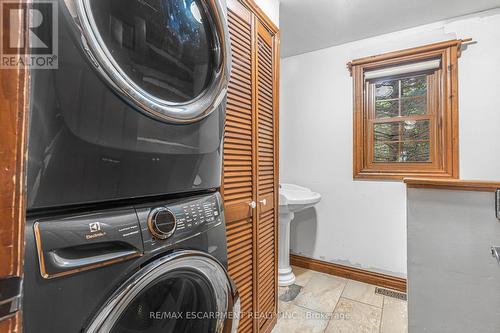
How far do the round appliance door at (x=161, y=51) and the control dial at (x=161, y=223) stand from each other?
0.76ft

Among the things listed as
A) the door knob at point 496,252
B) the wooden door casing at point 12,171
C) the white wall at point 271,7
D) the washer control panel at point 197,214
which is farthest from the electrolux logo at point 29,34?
the door knob at point 496,252

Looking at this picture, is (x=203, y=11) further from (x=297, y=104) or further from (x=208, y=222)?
(x=297, y=104)

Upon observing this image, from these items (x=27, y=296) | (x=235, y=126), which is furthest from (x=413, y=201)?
(x=27, y=296)

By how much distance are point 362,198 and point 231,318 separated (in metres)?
1.83

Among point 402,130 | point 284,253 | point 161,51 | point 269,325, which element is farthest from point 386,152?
point 161,51

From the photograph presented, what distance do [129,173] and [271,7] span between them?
5.10 feet

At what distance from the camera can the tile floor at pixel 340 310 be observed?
160cm

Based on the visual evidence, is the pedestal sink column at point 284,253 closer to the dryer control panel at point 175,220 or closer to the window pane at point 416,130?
the window pane at point 416,130

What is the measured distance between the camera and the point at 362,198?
7.42 feet

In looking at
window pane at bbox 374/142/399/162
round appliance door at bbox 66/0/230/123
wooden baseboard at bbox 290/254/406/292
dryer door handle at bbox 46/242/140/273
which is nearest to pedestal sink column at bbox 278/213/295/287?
wooden baseboard at bbox 290/254/406/292

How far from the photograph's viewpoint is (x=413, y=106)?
7.00 feet

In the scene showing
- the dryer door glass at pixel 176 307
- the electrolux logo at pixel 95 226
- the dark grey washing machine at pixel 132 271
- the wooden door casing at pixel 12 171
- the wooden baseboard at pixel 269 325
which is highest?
the wooden door casing at pixel 12 171

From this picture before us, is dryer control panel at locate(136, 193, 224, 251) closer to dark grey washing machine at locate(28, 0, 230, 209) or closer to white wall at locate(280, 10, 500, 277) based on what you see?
dark grey washing machine at locate(28, 0, 230, 209)

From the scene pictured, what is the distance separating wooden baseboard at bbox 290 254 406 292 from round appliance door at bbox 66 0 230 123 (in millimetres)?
2165
